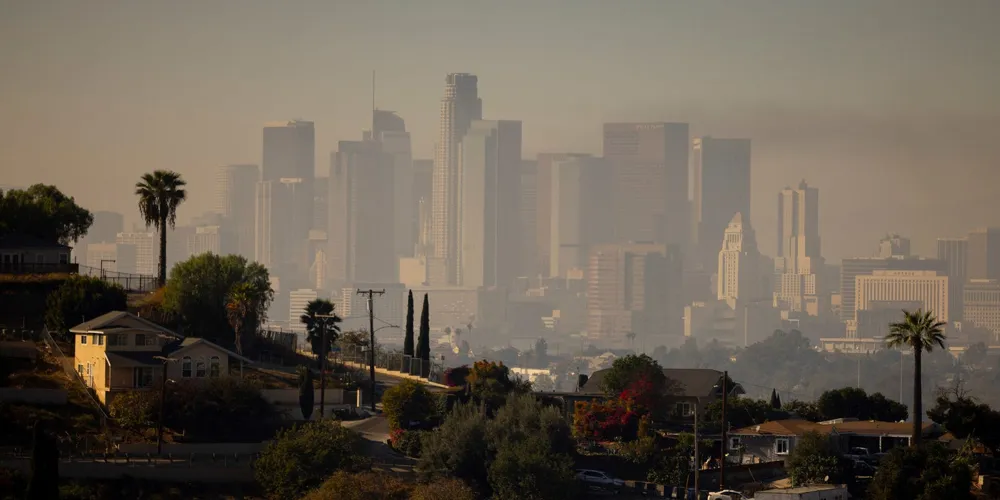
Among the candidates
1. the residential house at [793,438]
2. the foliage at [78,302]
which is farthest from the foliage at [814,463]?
the foliage at [78,302]

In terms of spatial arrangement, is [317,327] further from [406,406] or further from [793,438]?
[793,438]

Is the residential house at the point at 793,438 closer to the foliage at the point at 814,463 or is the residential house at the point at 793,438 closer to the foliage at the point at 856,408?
the foliage at the point at 814,463

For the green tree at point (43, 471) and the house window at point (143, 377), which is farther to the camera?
the house window at point (143, 377)

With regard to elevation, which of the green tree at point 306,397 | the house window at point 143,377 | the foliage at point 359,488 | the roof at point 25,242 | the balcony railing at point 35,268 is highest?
the roof at point 25,242

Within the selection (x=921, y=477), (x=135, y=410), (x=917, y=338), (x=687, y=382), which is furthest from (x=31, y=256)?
(x=921, y=477)

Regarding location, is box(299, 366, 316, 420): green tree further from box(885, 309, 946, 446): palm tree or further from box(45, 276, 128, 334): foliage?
box(885, 309, 946, 446): palm tree

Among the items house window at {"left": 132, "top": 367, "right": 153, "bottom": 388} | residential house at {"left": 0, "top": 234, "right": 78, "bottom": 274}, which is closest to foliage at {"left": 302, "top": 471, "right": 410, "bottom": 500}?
house window at {"left": 132, "top": 367, "right": 153, "bottom": 388}
